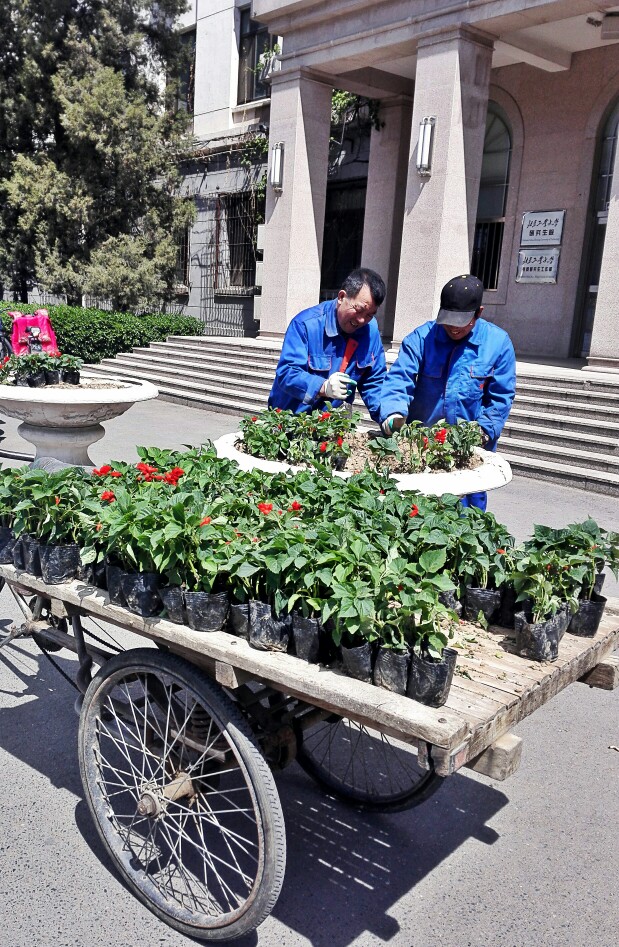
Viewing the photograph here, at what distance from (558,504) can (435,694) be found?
6.65 meters

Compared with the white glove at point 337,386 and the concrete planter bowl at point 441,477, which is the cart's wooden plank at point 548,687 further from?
the white glove at point 337,386

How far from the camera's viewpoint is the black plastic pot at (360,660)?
216 cm

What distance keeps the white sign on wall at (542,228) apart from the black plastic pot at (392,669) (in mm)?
13728

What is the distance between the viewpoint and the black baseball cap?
13.9ft

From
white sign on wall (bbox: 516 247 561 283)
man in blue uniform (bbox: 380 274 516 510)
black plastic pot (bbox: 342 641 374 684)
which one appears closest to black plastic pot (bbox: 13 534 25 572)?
black plastic pot (bbox: 342 641 374 684)

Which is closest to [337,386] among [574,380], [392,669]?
[392,669]

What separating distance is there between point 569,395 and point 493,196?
6.40m

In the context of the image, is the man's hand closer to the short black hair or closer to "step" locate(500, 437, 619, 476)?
the short black hair

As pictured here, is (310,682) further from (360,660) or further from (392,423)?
(392,423)

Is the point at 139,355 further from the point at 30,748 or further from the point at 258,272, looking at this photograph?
the point at 30,748

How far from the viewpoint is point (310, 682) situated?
216cm

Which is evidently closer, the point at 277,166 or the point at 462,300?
the point at 462,300

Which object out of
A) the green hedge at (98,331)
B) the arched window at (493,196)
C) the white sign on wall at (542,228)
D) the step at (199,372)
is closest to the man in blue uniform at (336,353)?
the step at (199,372)

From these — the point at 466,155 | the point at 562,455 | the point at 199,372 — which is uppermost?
the point at 466,155
